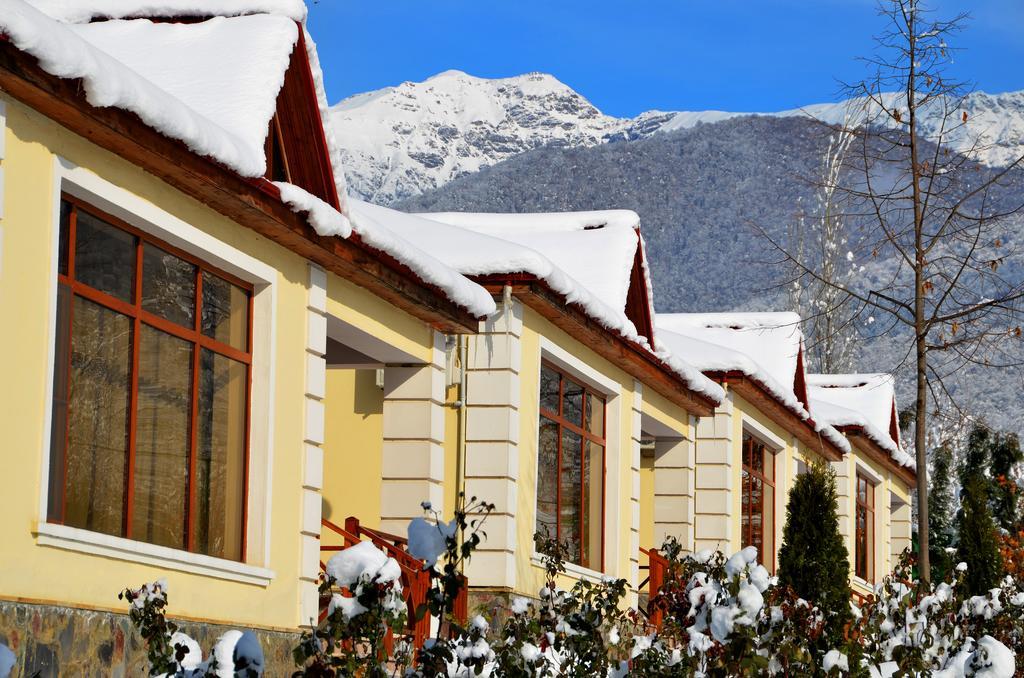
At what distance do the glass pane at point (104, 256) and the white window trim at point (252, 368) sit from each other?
0.12 meters

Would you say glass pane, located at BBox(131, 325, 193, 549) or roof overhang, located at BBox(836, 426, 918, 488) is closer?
glass pane, located at BBox(131, 325, 193, 549)

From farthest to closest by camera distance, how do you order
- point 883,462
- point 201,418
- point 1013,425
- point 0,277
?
point 1013,425 → point 883,462 → point 201,418 → point 0,277

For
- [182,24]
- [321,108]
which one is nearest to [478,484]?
[321,108]

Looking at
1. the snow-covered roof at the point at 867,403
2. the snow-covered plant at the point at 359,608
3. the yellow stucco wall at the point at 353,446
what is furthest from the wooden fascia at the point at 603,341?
the snow-covered plant at the point at 359,608

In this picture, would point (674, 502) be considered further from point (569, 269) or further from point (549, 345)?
point (549, 345)

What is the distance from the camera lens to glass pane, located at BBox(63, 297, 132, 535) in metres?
9.45

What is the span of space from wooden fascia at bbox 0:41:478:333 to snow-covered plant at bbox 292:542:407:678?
403 centimetres

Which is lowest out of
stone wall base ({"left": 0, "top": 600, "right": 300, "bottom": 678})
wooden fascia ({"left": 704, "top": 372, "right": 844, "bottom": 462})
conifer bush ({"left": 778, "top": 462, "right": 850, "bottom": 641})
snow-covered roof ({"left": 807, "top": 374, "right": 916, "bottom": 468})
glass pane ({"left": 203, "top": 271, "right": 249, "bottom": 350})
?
stone wall base ({"left": 0, "top": 600, "right": 300, "bottom": 678})

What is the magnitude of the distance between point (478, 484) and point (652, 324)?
17.3 feet

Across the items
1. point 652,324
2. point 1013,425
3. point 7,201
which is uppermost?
point 1013,425

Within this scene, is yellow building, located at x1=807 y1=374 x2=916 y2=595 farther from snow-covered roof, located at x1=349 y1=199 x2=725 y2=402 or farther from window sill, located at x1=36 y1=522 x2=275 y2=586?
window sill, located at x1=36 y1=522 x2=275 y2=586

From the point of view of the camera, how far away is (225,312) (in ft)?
37.7

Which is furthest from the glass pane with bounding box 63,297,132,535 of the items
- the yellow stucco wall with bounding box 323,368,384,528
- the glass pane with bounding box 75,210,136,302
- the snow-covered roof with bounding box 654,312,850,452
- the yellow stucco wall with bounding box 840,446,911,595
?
the yellow stucco wall with bounding box 840,446,911,595

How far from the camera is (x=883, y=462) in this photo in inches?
1300
